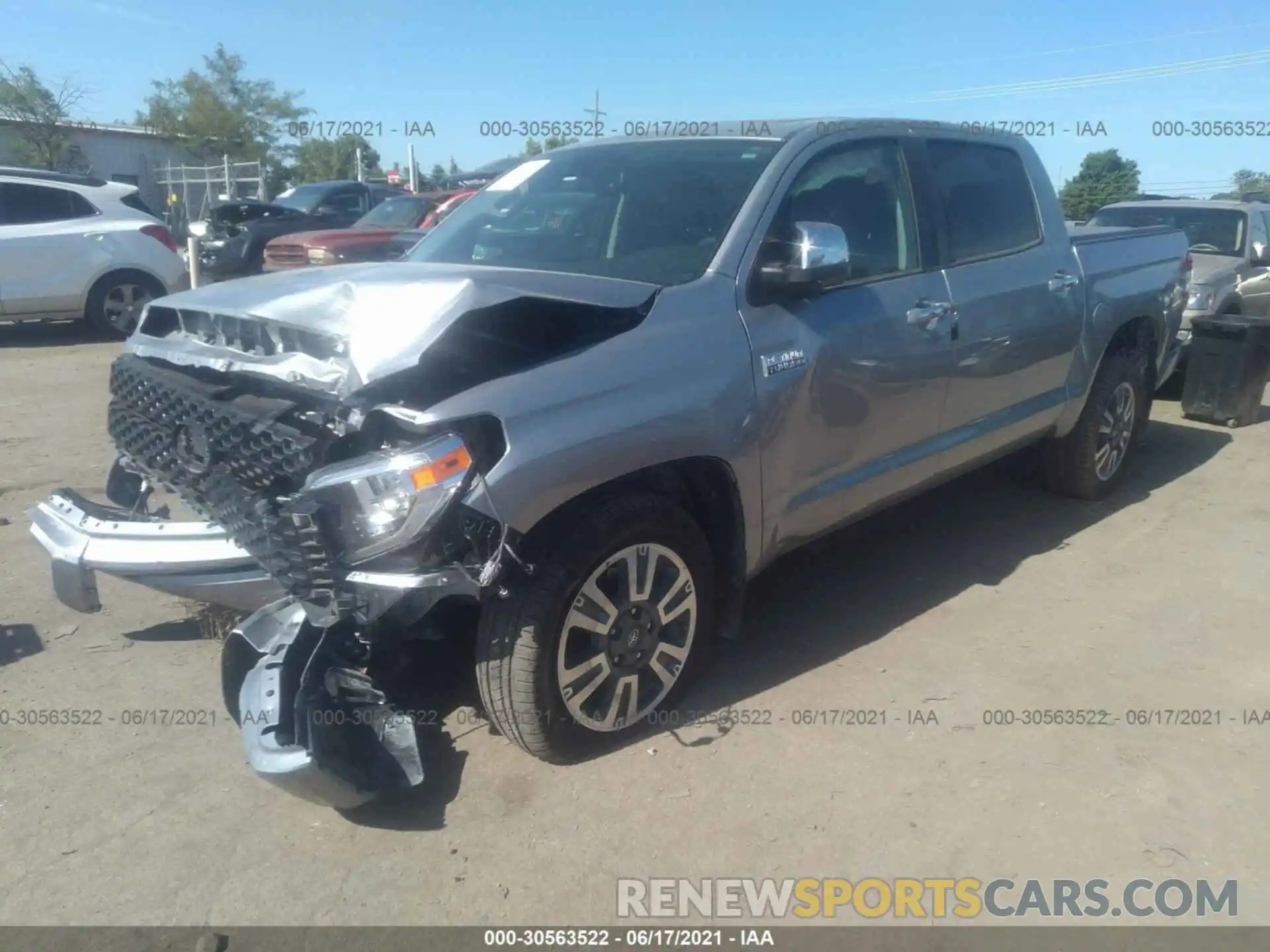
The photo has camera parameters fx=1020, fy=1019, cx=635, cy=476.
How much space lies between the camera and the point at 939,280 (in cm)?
419

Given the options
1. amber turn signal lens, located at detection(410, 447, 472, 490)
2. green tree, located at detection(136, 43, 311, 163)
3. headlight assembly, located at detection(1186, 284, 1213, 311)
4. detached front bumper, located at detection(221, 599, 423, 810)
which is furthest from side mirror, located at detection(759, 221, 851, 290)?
green tree, located at detection(136, 43, 311, 163)

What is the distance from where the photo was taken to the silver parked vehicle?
9.12 m

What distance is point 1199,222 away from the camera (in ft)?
32.9

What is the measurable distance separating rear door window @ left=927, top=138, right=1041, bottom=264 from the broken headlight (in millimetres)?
2658

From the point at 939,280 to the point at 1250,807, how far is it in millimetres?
2205

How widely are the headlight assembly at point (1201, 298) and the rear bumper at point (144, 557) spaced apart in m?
8.73

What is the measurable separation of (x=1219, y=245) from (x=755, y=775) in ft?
29.4

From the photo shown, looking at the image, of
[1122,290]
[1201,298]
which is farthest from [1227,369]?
[1122,290]

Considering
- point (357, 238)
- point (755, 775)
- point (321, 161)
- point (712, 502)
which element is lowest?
point (755, 775)

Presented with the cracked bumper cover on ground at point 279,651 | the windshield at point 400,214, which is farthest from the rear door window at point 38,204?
the cracked bumper cover on ground at point 279,651

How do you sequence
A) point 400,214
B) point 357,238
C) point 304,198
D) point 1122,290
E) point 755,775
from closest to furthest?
1. point 755,775
2. point 1122,290
3. point 357,238
4. point 400,214
5. point 304,198

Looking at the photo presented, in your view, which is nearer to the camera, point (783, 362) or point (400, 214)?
point (783, 362)

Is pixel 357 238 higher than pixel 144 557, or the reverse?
pixel 357 238

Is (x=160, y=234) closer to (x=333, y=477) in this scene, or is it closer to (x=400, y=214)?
(x=400, y=214)
